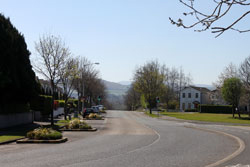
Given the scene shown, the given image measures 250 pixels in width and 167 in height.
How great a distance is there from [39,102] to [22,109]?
303 inches

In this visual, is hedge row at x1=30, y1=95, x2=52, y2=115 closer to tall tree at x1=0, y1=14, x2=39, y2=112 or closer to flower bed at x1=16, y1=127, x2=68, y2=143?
tall tree at x1=0, y1=14, x2=39, y2=112

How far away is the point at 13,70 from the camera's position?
2962cm

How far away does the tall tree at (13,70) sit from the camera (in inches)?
1133

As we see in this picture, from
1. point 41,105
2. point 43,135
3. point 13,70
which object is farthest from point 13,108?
point 43,135

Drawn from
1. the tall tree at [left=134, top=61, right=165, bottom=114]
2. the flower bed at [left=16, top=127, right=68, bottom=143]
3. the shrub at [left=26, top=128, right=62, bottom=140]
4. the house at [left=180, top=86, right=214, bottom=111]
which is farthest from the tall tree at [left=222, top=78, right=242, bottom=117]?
the house at [left=180, top=86, right=214, bottom=111]

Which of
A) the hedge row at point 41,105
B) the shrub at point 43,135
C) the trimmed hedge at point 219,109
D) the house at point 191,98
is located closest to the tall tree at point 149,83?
the trimmed hedge at point 219,109

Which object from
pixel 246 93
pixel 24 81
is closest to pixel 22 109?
pixel 24 81

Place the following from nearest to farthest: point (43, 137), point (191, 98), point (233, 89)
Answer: point (43, 137), point (233, 89), point (191, 98)

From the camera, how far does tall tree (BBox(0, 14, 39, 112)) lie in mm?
28781

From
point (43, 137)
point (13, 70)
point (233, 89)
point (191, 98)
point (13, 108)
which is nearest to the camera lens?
point (43, 137)

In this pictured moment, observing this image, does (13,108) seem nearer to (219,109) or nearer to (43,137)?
(43,137)

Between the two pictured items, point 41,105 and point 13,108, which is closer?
point 13,108

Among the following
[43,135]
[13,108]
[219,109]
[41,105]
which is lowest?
[43,135]

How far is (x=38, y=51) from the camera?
36.8m
